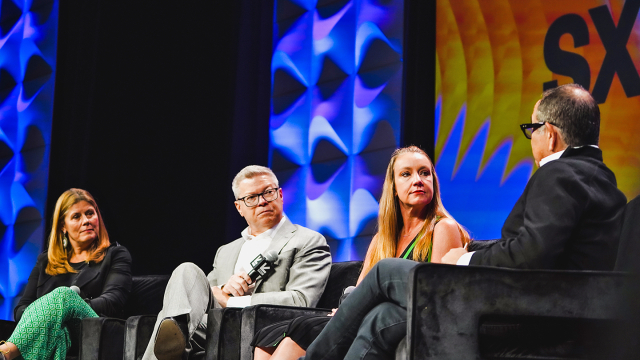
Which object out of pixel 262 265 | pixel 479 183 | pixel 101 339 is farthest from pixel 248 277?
pixel 479 183

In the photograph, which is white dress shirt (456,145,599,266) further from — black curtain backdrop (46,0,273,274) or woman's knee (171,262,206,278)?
black curtain backdrop (46,0,273,274)

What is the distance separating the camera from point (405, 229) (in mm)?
2623

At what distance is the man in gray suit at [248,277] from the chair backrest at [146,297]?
588 millimetres

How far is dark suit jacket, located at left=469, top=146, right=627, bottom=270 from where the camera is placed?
5.24 ft

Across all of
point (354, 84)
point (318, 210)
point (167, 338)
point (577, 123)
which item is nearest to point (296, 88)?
point (354, 84)

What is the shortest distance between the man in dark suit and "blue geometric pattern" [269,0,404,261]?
90.7 inches

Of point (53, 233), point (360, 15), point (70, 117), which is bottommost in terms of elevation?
point (53, 233)

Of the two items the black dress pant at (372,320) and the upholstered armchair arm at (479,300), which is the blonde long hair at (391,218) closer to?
the black dress pant at (372,320)

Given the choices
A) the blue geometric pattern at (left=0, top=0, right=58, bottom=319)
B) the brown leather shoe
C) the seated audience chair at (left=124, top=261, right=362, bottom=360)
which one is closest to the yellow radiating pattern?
the seated audience chair at (left=124, top=261, right=362, bottom=360)

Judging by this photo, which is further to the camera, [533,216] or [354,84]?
[354,84]

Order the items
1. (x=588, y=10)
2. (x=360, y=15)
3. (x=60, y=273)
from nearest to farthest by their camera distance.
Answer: (x=588, y=10), (x=60, y=273), (x=360, y=15)

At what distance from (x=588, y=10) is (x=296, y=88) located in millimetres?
2187

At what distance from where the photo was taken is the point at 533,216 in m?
1.63

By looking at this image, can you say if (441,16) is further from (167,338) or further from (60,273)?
(60,273)
